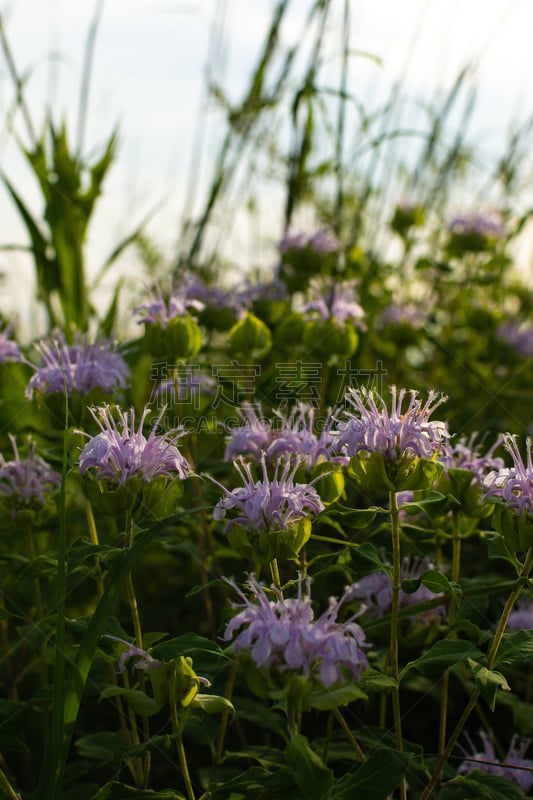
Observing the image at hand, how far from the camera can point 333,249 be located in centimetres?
186

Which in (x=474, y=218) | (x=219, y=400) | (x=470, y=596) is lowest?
(x=470, y=596)

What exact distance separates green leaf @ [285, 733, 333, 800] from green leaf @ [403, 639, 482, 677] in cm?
17

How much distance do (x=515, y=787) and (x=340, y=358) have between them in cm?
83

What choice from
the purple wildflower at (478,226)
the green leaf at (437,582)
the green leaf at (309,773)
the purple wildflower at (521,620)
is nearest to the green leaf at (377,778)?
the green leaf at (309,773)

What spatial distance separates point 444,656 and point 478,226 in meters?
1.55

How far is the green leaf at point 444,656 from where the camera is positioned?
0.80 meters

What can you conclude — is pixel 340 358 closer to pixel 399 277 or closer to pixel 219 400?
pixel 219 400

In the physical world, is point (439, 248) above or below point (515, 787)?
above

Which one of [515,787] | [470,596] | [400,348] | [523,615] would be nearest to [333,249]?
[400,348]

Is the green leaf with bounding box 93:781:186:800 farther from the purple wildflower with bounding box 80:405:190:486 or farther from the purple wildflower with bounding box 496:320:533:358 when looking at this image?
the purple wildflower with bounding box 496:320:533:358

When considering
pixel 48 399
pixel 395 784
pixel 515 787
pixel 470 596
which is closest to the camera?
pixel 395 784

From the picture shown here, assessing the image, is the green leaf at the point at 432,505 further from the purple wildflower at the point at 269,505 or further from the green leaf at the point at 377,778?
the green leaf at the point at 377,778

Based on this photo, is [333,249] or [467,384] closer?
[333,249]

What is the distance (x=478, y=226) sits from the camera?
84.1 inches
